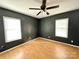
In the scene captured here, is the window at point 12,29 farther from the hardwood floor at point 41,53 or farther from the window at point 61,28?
the window at point 61,28

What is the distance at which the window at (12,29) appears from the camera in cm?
321

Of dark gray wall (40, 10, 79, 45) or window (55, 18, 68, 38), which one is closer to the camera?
dark gray wall (40, 10, 79, 45)

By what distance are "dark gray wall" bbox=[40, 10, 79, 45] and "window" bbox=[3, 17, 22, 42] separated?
9.11 feet

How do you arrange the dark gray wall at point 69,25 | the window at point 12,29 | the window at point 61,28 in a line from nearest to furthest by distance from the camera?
the window at point 12,29, the dark gray wall at point 69,25, the window at point 61,28

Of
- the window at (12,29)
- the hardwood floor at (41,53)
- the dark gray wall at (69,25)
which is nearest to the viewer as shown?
the hardwood floor at (41,53)

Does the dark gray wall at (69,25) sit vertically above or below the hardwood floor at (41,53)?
above

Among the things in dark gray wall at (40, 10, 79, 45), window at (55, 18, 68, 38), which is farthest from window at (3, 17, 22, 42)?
window at (55, 18, 68, 38)

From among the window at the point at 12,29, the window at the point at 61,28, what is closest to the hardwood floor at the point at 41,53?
the window at the point at 12,29

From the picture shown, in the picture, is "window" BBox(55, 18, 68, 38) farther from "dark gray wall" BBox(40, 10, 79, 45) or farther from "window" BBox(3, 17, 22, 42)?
"window" BBox(3, 17, 22, 42)

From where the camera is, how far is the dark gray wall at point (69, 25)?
3.61m

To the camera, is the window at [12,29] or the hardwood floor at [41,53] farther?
the window at [12,29]

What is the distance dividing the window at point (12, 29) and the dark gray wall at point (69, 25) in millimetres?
2777

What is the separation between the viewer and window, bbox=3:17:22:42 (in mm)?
3206

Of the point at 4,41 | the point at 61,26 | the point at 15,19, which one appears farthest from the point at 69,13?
the point at 4,41
